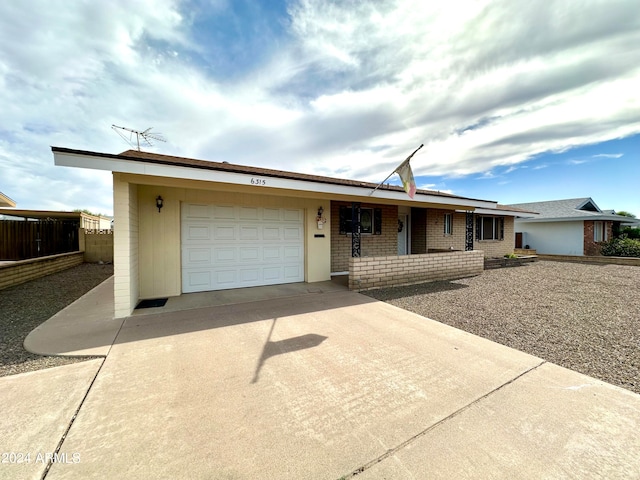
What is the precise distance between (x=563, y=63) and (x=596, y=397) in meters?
7.81

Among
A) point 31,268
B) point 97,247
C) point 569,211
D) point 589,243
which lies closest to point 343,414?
point 31,268

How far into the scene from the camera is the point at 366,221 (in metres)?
9.93

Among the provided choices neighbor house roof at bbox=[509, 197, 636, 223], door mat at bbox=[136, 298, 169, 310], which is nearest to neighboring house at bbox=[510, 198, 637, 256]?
neighbor house roof at bbox=[509, 197, 636, 223]

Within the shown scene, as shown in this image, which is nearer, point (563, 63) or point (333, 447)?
point (333, 447)

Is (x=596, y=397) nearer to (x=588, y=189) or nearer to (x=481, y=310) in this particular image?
(x=481, y=310)

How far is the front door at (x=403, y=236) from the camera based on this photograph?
1124cm

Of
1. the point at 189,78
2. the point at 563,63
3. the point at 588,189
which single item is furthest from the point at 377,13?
the point at 588,189

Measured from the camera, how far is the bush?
14.5m

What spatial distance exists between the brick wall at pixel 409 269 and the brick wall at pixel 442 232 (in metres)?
2.20

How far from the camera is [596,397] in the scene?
2.48 metres

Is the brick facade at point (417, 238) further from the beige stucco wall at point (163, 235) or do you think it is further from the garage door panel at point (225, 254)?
the beige stucco wall at point (163, 235)

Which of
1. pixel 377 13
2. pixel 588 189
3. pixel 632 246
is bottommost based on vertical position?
Result: pixel 632 246

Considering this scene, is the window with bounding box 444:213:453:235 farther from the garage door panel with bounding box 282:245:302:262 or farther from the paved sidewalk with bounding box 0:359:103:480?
the paved sidewalk with bounding box 0:359:103:480

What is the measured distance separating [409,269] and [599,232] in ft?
60.7
